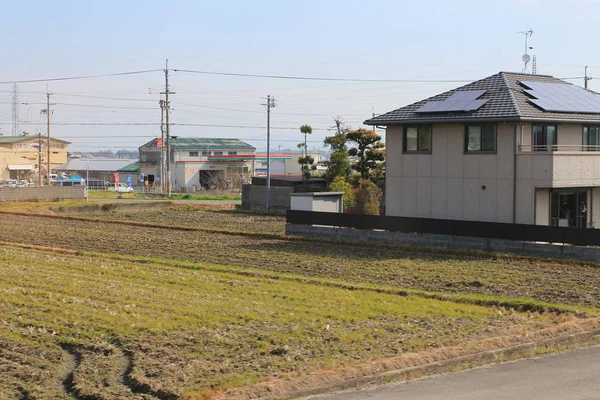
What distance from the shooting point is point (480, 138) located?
26.8 meters

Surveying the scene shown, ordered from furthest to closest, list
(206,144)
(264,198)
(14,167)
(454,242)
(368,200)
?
1. (14,167)
2. (206,144)
3. (264,198)
4. (368,200)
5. (454,242)

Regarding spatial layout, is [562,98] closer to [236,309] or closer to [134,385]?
[236,309]

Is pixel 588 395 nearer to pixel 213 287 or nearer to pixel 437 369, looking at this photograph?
pixel 437 369

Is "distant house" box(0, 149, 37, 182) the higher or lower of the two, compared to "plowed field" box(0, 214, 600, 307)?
higher

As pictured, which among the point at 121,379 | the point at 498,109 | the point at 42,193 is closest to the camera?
the point at 121,379

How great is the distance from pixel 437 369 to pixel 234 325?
412 cm

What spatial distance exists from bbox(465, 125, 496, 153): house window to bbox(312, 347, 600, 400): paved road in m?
15.9

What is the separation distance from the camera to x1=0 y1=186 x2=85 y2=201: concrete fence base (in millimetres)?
50906

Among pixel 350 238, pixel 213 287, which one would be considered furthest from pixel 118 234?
pixel 213 287

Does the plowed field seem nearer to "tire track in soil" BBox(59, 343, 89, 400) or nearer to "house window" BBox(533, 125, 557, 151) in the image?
"house window" BBox(533, 125, 557, 151)

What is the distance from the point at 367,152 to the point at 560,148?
994 inches

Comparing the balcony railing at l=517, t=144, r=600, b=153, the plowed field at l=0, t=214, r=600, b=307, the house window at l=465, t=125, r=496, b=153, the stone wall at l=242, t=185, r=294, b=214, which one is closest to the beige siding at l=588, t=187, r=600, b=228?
the balcony railing at l=517, t=144, r=600, b=153

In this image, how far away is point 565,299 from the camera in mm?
16891

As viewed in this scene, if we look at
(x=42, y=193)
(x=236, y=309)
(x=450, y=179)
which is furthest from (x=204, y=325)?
(x=42, y=193)
